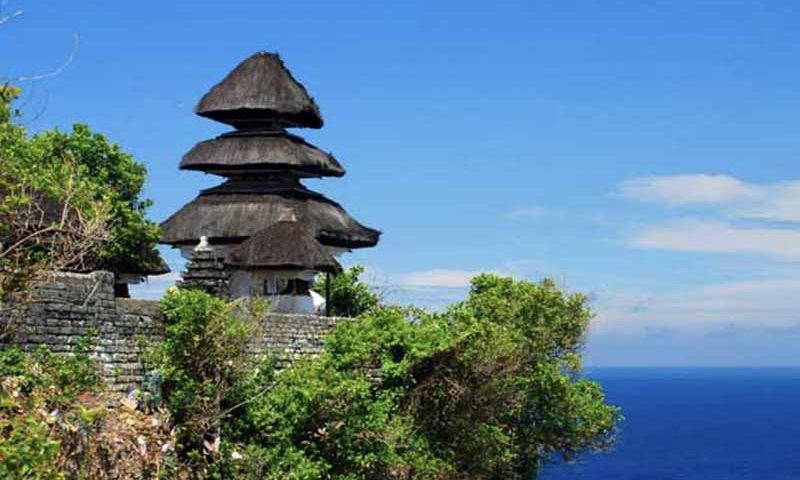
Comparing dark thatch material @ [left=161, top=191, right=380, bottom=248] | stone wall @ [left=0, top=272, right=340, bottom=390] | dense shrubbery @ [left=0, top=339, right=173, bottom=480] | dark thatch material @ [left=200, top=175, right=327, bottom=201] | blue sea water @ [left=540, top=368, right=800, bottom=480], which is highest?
dark thatch material @ [left=200, top=175, right=327, bottom=201]

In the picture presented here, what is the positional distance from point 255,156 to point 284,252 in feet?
16.3

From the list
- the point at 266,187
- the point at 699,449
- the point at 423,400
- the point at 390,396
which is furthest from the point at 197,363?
the point at 699,449

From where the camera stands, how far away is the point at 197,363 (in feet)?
56.2

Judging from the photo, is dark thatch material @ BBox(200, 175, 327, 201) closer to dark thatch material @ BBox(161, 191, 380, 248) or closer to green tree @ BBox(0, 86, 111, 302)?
dark thatch material @ BBox(161, 191, 380, 248)

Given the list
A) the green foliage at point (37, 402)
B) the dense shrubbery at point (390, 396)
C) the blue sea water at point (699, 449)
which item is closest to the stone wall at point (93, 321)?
the green foliage at point (37, 402)

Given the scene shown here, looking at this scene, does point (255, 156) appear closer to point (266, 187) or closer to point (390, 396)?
point (266, 187)

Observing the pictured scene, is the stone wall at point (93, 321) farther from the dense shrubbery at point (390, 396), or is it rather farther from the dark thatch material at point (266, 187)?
the dark thatch material at point (266, 187)

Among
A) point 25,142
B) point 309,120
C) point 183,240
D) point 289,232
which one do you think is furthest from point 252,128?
point 25,142

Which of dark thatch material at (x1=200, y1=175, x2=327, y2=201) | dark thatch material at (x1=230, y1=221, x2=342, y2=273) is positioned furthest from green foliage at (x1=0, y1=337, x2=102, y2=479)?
dark thatch material at (x1=200, y1=175, x2=327, y2=201)

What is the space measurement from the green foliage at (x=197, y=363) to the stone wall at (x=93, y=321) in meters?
0.29

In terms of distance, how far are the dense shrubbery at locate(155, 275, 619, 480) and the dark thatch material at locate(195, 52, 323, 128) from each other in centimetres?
610

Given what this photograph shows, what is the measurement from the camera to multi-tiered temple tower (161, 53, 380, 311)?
93.7ft

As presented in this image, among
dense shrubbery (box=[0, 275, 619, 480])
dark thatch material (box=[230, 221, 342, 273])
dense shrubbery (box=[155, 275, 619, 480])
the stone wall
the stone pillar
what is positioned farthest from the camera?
dark thatch material (box=[230, 221, 342, 273])

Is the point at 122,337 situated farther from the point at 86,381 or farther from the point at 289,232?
the point at 289,232
